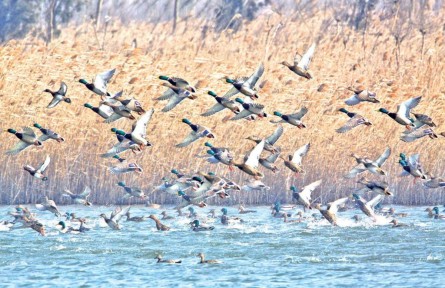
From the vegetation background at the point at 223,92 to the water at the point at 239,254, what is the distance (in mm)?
1032

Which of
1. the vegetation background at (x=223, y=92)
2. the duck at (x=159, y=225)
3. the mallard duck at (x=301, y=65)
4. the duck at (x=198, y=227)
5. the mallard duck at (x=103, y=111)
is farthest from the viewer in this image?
the vegetation background at (x=223, y=92)

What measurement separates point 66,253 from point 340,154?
296 inches

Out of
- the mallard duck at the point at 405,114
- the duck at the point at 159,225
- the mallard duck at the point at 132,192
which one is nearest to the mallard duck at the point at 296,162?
the mallard duck at the point at 405,114

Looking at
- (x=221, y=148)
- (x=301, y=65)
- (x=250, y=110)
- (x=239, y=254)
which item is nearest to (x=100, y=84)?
(x=250, y=110)

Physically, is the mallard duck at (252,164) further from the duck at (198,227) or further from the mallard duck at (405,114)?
the duck at (198,227)

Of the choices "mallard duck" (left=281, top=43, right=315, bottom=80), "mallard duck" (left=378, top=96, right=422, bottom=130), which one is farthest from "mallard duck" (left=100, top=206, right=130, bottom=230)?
"mallard duck" (left=378, top=96, right=422, bottom=130)

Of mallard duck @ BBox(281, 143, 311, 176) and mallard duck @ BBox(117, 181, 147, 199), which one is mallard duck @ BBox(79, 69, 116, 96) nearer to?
mallard duck @ BBox(281, 143, 311, 176)

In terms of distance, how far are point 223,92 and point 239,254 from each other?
8.88m

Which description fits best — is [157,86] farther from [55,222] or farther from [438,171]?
[438,171]

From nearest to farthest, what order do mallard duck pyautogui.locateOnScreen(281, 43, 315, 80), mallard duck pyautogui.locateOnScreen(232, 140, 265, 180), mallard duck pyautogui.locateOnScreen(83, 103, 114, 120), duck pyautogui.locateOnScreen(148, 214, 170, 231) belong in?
mallard duck pyautogui.locateOnScreen(232, 140, 265, 180) < mallard duck pyautogui.locateOnScreen(281, 43, 315, 80) < mallard duck pyautogui.locateOnScreen(83, 103, 114, 120) < duck pyautogui.locateOnScreen(148, 214, 170, 231)

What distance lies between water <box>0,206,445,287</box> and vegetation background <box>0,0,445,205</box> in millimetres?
1032

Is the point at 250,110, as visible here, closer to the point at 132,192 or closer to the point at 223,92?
the point at 132,192

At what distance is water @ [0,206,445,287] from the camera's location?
17484 millimetres

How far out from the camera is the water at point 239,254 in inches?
688
